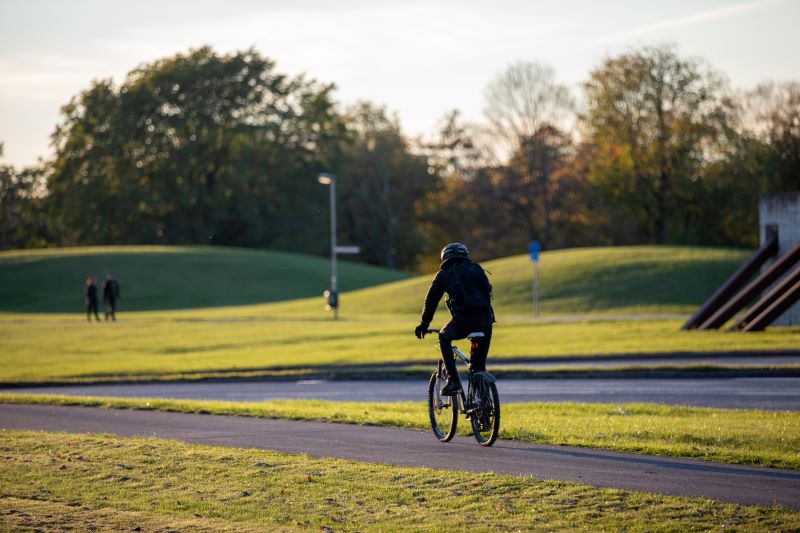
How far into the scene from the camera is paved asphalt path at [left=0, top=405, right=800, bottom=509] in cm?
930

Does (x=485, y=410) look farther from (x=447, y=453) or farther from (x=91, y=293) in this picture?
(x=91, y=293)

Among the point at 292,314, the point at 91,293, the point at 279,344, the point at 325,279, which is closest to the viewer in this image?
the point at 279,344

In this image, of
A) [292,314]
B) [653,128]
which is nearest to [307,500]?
[292,314]

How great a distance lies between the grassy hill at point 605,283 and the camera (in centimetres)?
5016

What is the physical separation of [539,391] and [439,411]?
290 inches

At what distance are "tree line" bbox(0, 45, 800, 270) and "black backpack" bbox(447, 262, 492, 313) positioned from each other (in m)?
56.8

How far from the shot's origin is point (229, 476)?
33.7ft

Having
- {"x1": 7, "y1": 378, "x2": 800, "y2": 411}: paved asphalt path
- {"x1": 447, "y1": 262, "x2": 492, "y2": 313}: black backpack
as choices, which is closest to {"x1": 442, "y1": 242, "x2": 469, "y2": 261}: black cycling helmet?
{"x1": 447, "y1": 262, "x2": 492, "y2": 313}: black backpack

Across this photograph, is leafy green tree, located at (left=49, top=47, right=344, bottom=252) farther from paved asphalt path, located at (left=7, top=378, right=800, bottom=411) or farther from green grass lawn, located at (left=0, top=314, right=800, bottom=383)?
paved asphalt path, located at (left=7, top=378, right=800, bottom=411)

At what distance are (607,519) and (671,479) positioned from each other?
1.86 metres

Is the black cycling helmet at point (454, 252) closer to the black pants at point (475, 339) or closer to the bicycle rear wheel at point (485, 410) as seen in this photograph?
the black pants at point (475, 339)

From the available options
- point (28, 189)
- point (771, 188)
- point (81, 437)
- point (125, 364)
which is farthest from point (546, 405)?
point (28, 189)

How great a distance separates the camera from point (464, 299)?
1150cm

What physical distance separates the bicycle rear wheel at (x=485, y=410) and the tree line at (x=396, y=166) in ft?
186
